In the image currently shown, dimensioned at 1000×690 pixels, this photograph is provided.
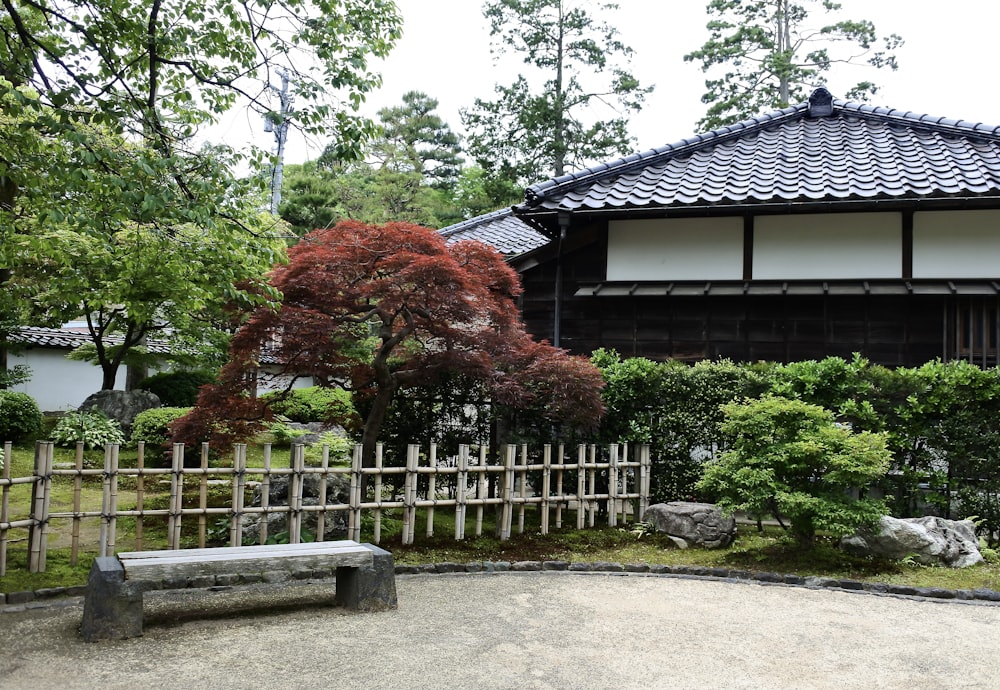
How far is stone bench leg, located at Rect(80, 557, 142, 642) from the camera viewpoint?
5746 mm

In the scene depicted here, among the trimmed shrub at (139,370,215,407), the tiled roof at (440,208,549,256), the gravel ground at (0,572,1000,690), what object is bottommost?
→ the gravel ground at (0,572,1000,690)

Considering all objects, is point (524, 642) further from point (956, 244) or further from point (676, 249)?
point (956, 244)

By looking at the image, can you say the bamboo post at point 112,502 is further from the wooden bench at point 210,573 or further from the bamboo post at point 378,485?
the bamboo post at point 378,485

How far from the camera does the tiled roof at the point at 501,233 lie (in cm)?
1678

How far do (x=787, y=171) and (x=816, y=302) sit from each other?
2.35m

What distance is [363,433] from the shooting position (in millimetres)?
10094

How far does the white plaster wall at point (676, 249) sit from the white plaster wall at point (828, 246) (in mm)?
408

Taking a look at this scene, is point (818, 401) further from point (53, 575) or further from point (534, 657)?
point (53, 575)

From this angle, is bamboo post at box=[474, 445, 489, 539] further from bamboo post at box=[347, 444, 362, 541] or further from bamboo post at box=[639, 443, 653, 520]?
bamboo post at box=[639, 443, 653, 520]

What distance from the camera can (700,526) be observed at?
971 cm

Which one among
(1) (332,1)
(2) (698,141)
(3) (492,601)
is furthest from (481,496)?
(2) (698,141)

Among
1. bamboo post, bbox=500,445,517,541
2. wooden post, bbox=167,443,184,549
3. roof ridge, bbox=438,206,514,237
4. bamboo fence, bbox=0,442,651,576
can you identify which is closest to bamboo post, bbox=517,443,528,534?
bamboo fence, bbox=0,442,651,576

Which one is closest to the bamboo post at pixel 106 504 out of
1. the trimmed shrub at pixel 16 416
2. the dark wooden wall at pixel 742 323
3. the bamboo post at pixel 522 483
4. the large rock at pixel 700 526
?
the bamboo post at pixel 522 483

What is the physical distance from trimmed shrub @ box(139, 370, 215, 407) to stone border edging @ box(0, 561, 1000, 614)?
1273cm
